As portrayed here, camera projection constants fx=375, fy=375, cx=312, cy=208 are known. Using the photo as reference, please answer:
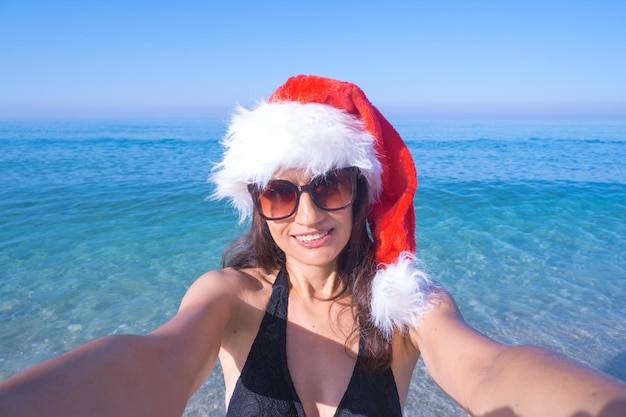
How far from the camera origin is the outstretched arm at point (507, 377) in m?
0.90

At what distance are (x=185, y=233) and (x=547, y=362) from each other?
7.64 m

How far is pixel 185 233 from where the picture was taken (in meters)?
7.93

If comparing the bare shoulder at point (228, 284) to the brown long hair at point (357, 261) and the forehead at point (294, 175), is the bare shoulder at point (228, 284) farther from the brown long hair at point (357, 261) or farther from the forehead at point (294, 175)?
the forehead at point (294, 175)

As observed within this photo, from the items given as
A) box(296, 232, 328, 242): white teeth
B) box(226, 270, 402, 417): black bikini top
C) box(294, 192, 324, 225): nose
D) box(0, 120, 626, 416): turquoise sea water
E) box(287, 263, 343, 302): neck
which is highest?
box(294, 192, 324, 225): nose

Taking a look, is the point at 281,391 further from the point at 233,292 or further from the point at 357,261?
the point at 357,261

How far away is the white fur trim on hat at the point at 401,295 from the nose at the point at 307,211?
41cm

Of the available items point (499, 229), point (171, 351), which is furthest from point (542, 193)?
point (171, 351)

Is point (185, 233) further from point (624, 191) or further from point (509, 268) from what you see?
point (624, 191)

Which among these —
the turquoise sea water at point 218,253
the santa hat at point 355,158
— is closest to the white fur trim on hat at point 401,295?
the santa hat at point 355,158

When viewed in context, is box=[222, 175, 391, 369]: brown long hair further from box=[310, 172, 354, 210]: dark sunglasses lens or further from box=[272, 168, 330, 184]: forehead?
box=[272, 168, 330, 184]: forehead

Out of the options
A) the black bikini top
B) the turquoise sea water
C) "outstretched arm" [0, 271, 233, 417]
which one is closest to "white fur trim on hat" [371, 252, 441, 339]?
the black bikini top

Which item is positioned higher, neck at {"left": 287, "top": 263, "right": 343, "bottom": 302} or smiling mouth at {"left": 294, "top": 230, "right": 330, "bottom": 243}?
smiling mouth at {"left": 294, "top": 230, "right": 330, "bottom": 243}

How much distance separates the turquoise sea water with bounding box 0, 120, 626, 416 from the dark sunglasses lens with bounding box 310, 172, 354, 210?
236 centimetres

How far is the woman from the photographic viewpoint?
154 centimetres
